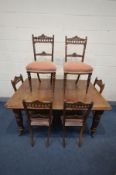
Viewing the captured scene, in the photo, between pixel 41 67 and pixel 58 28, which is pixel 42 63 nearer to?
pixel 41 67

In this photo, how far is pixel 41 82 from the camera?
8.75ft

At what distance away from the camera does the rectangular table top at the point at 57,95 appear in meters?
1.97

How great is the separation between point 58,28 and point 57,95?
1293 mm

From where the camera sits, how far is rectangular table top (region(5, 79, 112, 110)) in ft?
6.45

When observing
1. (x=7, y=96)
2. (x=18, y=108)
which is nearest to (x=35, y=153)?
(x=18, y=108)

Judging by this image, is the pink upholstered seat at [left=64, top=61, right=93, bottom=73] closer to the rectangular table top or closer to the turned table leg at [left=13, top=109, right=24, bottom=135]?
the rectangular table top

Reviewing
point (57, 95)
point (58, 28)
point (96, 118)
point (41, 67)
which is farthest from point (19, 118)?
point (58, 28)

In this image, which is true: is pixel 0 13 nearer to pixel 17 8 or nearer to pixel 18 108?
pixel 17 8

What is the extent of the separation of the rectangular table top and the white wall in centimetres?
55

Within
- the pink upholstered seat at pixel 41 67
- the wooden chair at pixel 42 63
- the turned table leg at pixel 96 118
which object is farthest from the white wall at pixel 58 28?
the turned table leg at pixel 96 118

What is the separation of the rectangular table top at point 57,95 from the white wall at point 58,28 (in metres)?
0.55

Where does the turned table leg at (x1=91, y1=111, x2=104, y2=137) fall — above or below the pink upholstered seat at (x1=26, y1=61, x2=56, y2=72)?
below

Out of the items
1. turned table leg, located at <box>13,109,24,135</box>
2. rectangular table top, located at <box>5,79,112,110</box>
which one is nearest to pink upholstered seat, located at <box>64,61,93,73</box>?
rectangular table top, located at <box>5,79,112,110</box>

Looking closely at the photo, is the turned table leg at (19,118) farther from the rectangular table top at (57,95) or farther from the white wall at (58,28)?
the white wall at (58,28)
